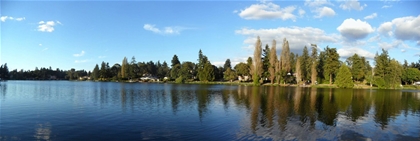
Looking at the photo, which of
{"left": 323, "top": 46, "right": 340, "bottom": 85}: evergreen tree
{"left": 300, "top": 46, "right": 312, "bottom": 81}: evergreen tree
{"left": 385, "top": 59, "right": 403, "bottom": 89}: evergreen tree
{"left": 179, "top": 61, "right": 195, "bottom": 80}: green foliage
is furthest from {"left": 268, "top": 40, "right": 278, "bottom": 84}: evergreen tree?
{"left": 179, "top": 61, "right": 195, "bottom": 80}: green foliage

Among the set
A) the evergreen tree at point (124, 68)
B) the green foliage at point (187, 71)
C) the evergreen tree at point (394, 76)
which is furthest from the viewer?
the evergreen tree at point (124, 68)

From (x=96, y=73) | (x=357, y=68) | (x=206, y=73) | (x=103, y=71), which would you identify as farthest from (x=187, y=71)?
(x=96, y=73)

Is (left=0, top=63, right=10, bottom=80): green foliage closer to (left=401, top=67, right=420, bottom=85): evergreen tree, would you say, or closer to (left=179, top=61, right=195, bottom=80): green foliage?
(left=179, top=61, right=195, bottom=80): green foliage

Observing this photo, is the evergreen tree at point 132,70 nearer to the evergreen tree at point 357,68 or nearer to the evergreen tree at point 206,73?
the evergreen tree at point 206,73

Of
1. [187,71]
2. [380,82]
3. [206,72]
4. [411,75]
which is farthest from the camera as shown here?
[187,71]

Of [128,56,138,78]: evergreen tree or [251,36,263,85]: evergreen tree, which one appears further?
[128,56,138,78]: evergreen tree

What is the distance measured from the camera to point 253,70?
9575 centimetres

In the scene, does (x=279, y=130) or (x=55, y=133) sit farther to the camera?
(x=279, y=130)

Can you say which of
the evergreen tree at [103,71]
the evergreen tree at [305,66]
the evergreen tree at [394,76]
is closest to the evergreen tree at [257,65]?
the evergreen tree at [305,66]

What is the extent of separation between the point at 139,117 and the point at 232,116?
7739 millimetres

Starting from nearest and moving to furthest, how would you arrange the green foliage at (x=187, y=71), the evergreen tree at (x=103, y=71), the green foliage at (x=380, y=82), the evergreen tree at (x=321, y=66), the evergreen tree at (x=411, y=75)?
the green foliage at (x=380, y=82) < the evergreen tree at (x=321, y=66) < the evergreen tree at (x=411, y=75) < the green foliage at (x=187, y=71) < the evergreen tree at (x=103, y=71)

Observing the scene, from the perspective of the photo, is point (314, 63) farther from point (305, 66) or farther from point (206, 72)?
point (206, 72)

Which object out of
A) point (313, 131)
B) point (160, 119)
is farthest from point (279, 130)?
point (160, 119)

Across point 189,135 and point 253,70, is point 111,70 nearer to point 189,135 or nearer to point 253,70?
point 253,70
